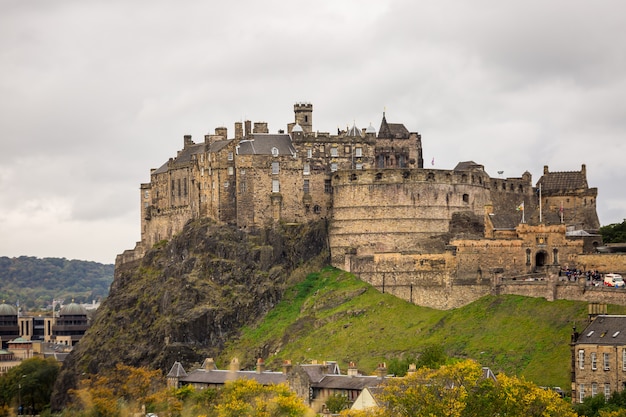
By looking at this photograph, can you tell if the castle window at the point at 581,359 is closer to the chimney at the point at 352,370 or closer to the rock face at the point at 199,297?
the chimney at the point at 352,370

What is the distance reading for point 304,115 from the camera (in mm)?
172625

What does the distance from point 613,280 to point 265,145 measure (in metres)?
48.4

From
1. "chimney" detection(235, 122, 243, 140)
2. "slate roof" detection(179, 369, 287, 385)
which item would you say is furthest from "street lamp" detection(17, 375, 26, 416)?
"chimney" detection(235, 122, 243, 140)

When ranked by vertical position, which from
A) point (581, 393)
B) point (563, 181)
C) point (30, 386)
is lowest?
point (30, 386)

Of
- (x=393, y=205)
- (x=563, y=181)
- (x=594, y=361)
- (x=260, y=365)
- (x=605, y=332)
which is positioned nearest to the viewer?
(x=594, y=361)

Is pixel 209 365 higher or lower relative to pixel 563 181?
lower

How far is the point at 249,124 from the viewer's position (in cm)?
17150

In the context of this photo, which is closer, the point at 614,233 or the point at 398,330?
the point at 398,330

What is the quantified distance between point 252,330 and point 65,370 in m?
25.7

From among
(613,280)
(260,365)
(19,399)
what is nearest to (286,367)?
(260,365)

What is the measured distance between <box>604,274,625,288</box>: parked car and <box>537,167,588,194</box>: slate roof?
33350 millimetres

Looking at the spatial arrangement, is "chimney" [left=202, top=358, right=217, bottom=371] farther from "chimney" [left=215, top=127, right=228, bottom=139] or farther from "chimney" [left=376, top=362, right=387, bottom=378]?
"chimney" [left=215, top=127, right=228, bottom=139]

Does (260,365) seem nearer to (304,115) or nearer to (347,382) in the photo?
(347,382)

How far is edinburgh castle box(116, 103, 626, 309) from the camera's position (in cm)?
14938
